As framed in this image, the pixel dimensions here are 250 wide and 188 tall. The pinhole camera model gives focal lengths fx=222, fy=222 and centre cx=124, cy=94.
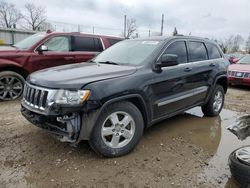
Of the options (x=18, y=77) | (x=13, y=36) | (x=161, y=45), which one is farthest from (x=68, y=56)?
(x=13, y=36)

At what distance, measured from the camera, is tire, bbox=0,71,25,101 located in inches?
219

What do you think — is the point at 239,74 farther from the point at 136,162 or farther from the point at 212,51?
the point at 136,162

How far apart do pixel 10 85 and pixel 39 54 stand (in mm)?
1089

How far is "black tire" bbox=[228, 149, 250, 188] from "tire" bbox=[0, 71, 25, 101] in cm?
521

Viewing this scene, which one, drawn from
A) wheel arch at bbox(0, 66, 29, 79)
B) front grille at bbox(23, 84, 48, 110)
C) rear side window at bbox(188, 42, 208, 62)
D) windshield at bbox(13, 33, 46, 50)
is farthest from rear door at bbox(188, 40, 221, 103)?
wheel arch at bbox(0, 66, 29, 79)

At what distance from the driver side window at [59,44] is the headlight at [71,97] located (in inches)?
155

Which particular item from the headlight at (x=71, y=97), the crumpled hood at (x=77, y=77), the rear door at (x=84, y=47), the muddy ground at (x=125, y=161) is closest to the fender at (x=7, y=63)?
the rear door at (x=84, y=47)

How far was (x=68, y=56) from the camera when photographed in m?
6.43

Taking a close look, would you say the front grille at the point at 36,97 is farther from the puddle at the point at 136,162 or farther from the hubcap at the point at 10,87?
the hubcap at the point at 10,87

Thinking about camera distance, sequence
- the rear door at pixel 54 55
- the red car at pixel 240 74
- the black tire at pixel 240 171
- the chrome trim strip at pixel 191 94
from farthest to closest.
Answer: the red car at pixel 240 74
the rear door at pixel 54 55
the chrome trim strip at pixel 191 94
the black tire at pixel 240 171

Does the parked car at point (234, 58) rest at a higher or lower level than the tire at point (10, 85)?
higher

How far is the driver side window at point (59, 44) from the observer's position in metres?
6.20

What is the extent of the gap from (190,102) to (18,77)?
14.1 feet

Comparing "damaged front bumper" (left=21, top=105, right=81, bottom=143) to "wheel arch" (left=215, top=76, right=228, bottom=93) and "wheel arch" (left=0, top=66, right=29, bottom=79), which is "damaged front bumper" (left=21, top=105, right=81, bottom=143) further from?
"wheel arch" (left=215, top=76, right=228, bottom=93)
